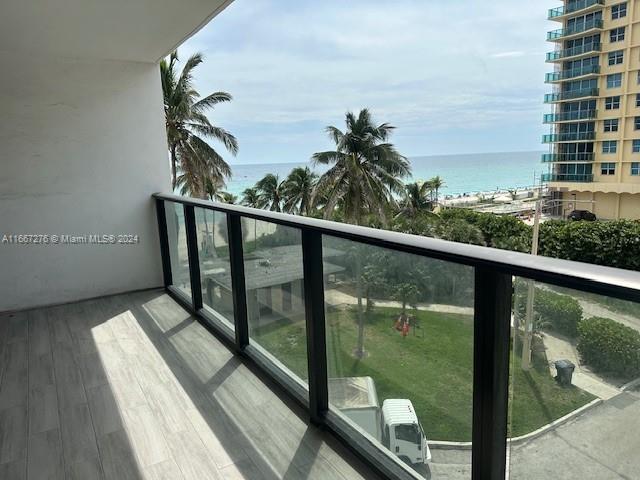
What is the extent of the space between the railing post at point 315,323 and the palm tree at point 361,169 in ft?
57.9

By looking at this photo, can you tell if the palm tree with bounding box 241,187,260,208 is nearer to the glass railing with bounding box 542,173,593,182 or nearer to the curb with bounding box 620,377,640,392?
the glass railing with bounding box 542,173,593,182

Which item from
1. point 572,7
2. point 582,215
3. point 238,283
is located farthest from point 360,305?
point 572,7

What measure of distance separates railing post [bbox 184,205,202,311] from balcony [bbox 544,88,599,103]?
2706 centimetres

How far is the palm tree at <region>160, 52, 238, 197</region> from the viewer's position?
53.6 ft

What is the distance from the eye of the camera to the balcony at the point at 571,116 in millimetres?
24020

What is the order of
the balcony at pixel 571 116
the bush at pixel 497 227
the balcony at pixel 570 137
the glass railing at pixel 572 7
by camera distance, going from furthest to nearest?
1. the glass railing at pixel 572 7
2. the bush at pixel 497 227
3. the balcony at pixel 571 116
4. the balcony at pixel 570 137

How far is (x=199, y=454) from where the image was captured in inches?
66.6

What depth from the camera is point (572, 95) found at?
25703 mm

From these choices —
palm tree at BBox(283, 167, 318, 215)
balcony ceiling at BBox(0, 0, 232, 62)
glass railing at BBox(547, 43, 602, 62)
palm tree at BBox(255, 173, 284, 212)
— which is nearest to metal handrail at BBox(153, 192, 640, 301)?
balcony ceiling at BBox(0, 0, 232, 62)

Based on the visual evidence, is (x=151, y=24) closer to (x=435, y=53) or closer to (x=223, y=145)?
(x=223, y=145)

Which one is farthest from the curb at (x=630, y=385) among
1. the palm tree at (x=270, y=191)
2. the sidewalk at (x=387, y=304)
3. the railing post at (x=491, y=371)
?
the palm tree at (x=270, y=191)

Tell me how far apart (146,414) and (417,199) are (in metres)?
23.8

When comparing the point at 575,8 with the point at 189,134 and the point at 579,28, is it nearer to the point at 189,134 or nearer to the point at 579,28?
the point at 579,28

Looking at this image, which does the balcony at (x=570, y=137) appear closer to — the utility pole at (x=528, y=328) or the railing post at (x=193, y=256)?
the railing post at (x=193, y=256)
